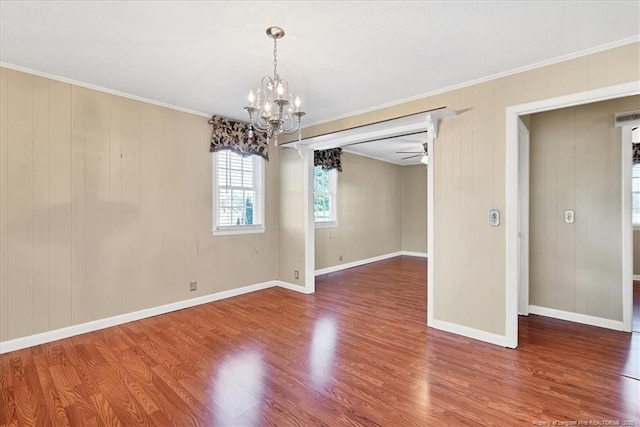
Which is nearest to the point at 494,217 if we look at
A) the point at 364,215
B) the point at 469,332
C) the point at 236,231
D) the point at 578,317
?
the point at 469,332

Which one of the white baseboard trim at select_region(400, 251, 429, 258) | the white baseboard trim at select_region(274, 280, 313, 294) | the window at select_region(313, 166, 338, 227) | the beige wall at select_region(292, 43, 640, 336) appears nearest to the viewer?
the beige wall at select_region(292, 43, 640, 336)

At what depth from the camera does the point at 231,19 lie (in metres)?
2.22

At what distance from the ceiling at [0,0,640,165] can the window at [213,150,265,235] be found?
1.43m

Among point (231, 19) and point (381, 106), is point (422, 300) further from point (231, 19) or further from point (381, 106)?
point (231, 19)

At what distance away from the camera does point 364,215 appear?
7.62 metres

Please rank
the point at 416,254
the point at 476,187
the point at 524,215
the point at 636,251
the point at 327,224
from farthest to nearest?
the point at 416,254 → the point at 327,224 → the point at 636,251 → the point at 524,215 → the point at 476,187

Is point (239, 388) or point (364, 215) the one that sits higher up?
point (364, 215)

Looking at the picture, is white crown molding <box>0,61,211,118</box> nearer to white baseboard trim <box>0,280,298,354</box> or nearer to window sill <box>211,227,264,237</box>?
window sill <box>211,227,264,237</box>

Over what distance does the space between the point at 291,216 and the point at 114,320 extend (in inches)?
110

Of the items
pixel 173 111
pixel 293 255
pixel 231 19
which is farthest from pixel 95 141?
pixel 293 255

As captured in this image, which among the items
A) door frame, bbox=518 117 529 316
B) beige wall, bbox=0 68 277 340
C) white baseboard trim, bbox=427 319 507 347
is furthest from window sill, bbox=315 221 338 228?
door frame, bbox=518 117 529 316

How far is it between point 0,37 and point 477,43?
3868mm

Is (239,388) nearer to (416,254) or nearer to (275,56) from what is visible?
(275,56)

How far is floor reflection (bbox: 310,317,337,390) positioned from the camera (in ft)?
8.19
